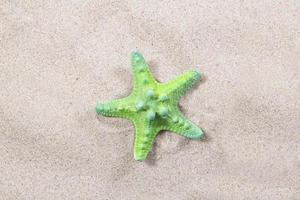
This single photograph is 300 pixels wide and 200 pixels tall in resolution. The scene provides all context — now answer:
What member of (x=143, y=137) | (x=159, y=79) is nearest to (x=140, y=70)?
(x=159, y=79)

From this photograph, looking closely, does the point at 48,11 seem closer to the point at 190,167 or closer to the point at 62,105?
the point at 62,105

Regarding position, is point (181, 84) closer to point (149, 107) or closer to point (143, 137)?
point (149, 107)

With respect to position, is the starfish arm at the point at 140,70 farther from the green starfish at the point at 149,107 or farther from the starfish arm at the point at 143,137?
the starfish arm at the point at 143,137

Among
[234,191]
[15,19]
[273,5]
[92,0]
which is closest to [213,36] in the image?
[273,5]

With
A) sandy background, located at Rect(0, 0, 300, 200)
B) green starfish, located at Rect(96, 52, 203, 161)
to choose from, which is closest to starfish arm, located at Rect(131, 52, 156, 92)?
green starfish, located at Rect(96, 52, 203, 161)

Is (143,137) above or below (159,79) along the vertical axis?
below

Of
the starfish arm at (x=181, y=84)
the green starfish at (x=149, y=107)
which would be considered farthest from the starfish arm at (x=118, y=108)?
the starfish arm at (x=181, y=84)

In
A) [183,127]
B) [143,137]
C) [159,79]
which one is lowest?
[143,137]
